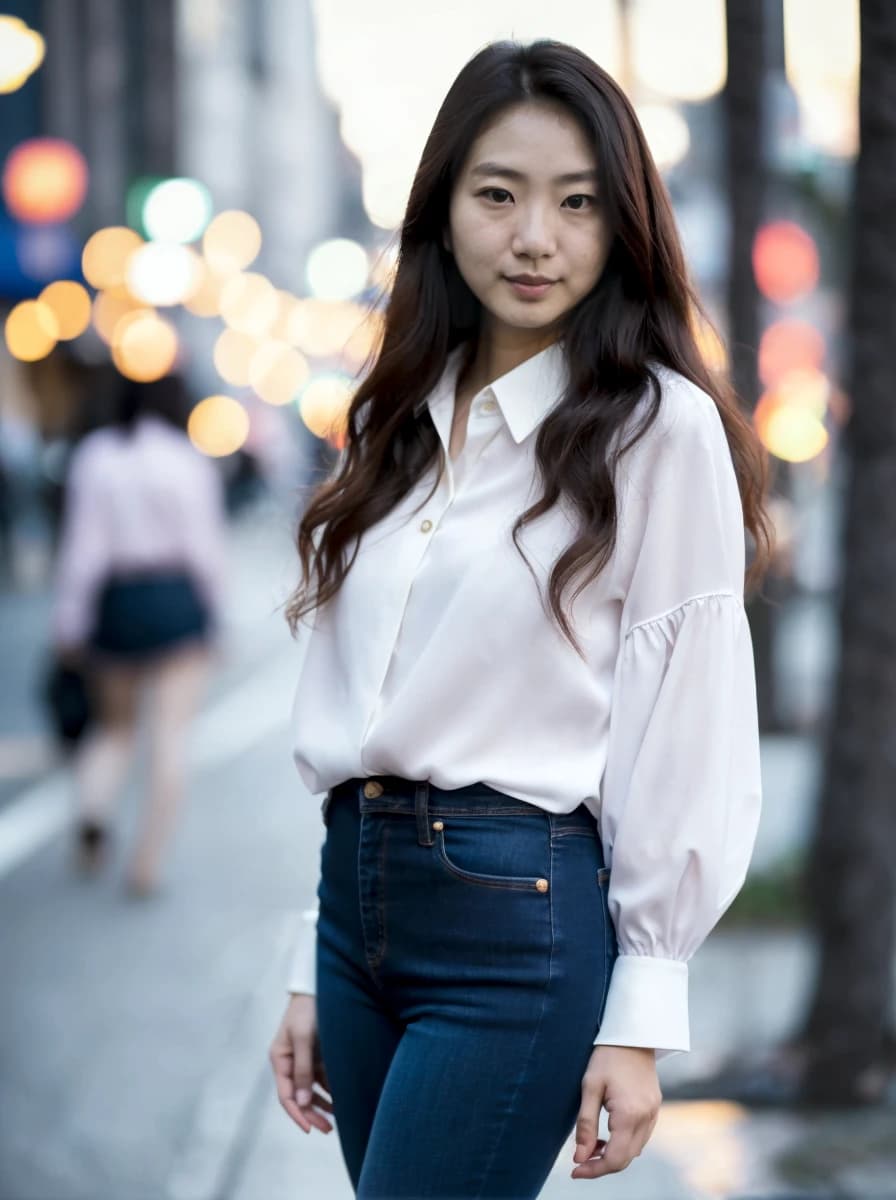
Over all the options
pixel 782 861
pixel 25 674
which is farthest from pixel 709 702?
pixel 25 674

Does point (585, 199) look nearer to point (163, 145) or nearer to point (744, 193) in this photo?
point (744, 193)

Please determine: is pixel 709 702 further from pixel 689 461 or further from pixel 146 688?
pixel 146 688

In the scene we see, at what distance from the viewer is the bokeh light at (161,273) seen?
624 inches

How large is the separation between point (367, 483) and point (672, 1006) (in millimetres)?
812

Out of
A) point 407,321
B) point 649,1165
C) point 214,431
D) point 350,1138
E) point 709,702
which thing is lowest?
point 214,431

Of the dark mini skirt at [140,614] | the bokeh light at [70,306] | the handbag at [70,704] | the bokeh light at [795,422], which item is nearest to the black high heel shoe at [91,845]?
the dark mini skirt at [140,614]

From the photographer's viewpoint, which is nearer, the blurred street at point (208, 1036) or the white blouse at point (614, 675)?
the white blouse at point (614, 675)

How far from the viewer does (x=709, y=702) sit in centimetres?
199

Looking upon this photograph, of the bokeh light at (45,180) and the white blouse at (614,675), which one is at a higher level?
the bokeh light at (45,180)

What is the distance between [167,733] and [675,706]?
5.21 m

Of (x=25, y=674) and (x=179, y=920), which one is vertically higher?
(x=179, y=920)

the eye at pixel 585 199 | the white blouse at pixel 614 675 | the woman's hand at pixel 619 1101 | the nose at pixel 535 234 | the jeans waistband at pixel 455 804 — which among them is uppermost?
the eye at pixel 585 199

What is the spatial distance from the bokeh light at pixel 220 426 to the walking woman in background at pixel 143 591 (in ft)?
71.1

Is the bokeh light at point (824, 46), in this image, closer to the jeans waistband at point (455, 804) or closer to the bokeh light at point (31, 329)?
the jeans waistband at point (455, 804)
